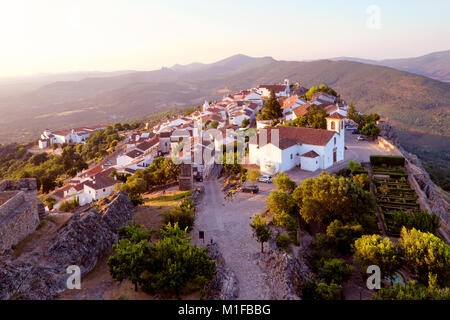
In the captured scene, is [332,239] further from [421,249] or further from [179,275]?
[179,275]

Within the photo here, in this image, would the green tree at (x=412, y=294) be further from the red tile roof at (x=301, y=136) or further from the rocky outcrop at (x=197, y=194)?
the red tile roof at (x=301, y=136)

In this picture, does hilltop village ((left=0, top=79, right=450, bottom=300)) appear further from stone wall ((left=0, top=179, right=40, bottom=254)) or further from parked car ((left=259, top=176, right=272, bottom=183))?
parked car ((left=259, top=176, right=272, bottom=183))

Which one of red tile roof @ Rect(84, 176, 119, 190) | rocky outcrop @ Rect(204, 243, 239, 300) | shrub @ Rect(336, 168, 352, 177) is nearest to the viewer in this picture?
rocky outcrop @ Rect(204, 243, 239, 300)

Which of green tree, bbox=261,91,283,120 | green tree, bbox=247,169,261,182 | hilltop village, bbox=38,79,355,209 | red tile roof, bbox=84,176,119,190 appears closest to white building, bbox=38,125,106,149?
hilltop village, bbox=38,79,355,209

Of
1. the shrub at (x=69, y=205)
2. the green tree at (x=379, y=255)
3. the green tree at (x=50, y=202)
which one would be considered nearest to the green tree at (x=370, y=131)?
the green tree at (x=379, y=255)

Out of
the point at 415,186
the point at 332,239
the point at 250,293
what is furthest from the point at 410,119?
the point at 250,293
